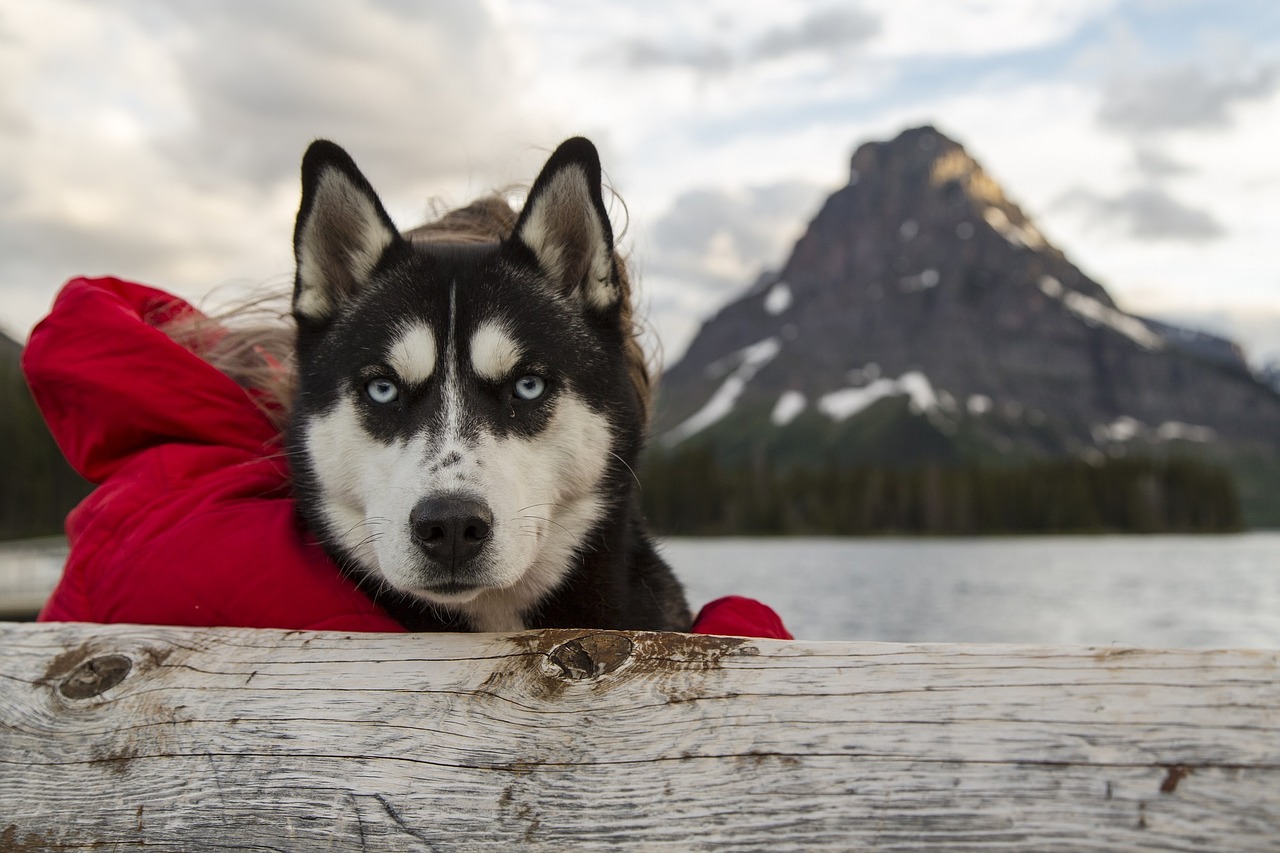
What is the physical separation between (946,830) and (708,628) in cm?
159

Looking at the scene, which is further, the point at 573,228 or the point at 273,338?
the point at 273,338

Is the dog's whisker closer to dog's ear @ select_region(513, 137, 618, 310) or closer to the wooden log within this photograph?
dog's ear @ select_region(513, 137, 618, 310)

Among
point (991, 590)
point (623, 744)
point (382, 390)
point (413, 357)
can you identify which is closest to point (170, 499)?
point (382, 390)

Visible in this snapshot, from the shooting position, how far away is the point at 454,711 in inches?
111

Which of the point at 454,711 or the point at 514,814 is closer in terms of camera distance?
the point at 514,814

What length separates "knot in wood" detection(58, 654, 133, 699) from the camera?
3314 mm

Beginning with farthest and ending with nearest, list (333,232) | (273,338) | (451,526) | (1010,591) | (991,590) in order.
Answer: (991,590) < (1010,591) < (273,338) < (333,232) < (451,526)

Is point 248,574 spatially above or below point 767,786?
above

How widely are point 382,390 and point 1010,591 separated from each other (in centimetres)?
5834

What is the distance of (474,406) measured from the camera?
12.1 feet

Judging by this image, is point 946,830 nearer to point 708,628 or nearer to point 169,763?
point 708,628

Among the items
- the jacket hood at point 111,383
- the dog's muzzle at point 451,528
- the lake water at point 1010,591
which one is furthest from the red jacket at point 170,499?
the lake water at point 1010,591

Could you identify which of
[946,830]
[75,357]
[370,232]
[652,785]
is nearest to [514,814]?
[652,785]

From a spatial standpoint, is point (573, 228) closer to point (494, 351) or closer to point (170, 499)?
point (494, 351)
